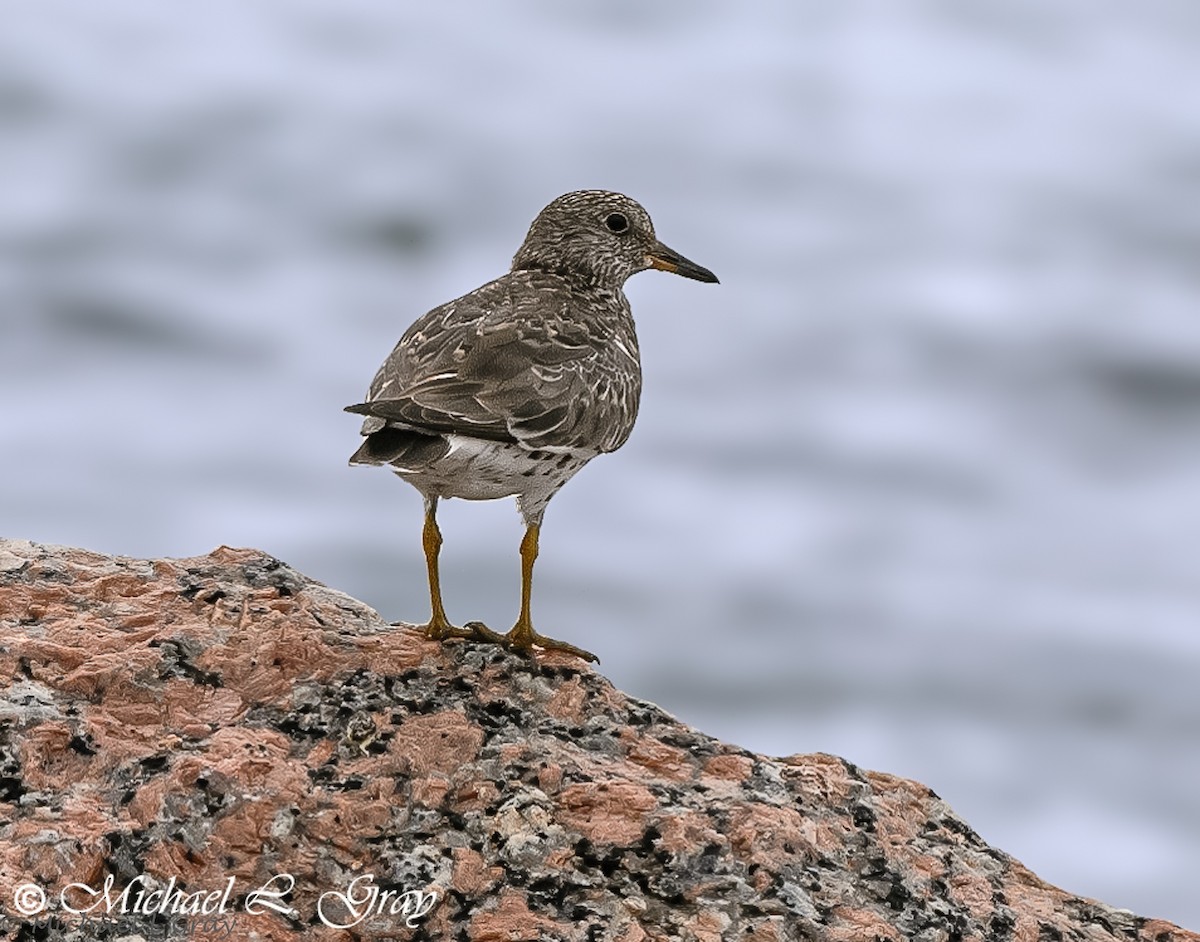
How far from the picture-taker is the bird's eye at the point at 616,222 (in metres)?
9.93

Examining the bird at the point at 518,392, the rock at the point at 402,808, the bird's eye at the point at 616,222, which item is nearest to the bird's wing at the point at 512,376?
the bird at the point at 518,392

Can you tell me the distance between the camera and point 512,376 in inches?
312

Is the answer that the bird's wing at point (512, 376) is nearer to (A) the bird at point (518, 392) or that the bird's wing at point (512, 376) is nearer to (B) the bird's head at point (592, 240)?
(A) the bird at point (518, 392)

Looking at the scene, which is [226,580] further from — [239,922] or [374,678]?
[239,922]

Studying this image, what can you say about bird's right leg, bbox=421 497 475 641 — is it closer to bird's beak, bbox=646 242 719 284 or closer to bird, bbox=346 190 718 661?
bird, bbox=346 190 718 661

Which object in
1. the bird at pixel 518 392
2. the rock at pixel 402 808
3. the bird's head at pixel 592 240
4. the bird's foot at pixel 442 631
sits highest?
the bird's head at pixel 592 240

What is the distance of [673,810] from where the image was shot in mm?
5559

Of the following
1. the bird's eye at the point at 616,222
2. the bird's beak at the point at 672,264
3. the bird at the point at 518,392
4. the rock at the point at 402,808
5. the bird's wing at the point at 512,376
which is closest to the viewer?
the rock at the point at 402,808

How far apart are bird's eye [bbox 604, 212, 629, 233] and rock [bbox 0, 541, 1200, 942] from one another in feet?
12.7

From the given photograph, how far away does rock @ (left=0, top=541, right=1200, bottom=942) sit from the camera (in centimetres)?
500

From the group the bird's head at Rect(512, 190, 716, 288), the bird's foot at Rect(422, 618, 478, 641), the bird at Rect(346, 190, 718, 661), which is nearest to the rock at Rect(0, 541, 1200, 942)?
the bird's foot at Rect(422, 618, 478, 641)

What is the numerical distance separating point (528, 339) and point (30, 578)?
263cm

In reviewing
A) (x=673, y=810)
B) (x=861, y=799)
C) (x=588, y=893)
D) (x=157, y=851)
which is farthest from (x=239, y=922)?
(x=861, y=799)

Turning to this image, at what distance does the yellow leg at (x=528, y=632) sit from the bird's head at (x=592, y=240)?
2035 millimetres
